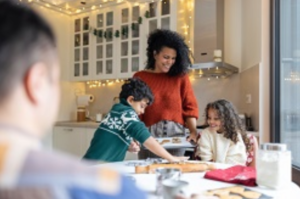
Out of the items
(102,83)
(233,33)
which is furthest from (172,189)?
→ (102,83)

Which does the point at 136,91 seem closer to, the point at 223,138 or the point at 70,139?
the point at 223,138

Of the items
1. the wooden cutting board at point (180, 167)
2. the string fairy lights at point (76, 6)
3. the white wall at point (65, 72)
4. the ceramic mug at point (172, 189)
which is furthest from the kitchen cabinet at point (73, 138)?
the ceramic mug at point (172, 189)

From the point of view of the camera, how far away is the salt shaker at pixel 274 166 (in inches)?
36.4

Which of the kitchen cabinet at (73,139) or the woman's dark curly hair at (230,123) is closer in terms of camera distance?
the woman's dark curly hair at (230,123)

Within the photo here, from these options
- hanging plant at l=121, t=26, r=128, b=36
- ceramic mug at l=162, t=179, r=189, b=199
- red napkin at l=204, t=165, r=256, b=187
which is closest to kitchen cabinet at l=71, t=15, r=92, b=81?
hanging plant at l=121, t=26, r=128, b=36

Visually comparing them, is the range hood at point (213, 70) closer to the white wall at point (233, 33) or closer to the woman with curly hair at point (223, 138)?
the white wall at point (233, 33)

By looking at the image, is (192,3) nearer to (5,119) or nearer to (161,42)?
(161,42)

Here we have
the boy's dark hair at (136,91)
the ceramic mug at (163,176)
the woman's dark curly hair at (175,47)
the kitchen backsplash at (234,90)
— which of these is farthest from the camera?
the kitchen backsplash at (234,90)

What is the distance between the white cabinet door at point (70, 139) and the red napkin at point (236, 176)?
243 cm

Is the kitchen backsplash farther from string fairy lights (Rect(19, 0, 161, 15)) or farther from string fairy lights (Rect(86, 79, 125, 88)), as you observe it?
string fairy lights (Rect(19, 0, 161, 15))

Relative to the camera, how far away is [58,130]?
11.7ft

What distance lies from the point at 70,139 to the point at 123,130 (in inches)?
92.1

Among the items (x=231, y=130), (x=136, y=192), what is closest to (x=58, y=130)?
(x=231, y=130)

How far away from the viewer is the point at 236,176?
105 cm
